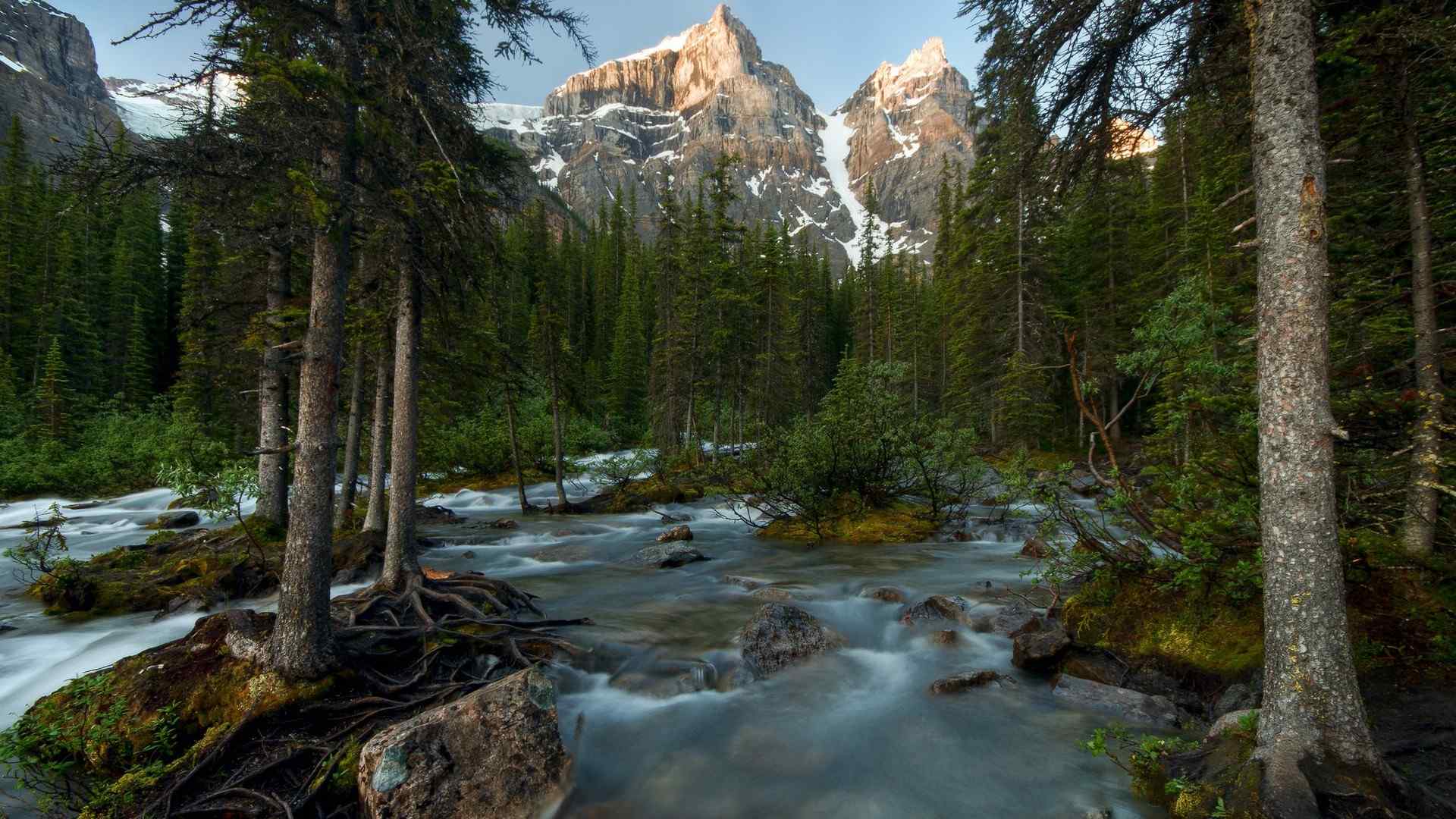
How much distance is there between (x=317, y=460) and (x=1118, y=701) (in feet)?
29.1

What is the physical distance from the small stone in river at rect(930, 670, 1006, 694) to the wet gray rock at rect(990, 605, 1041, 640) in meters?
1.05

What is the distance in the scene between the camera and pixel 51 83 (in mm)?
122375

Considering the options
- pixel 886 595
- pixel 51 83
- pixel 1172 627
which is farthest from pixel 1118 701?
pixel 51 83

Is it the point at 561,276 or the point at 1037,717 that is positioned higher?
the point at 561,276

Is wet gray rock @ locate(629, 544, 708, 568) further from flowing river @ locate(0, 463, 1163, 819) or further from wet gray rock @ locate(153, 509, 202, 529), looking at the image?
wet gray rock @ locate(153, 509, 202, 529)

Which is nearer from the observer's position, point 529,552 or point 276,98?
point 276,98

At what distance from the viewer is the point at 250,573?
10711 mm

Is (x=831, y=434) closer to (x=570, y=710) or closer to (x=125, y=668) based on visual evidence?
(x=570, y=710)

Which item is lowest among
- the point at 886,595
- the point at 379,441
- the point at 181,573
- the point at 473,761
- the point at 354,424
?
the point at 886,595

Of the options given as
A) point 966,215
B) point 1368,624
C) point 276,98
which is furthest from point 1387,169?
point 966,215

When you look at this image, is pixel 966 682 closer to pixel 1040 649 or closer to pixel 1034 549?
pixel 1040 649

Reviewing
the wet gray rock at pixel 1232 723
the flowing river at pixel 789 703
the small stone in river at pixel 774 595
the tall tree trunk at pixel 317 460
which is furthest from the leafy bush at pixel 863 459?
the tall tree trunk at pixel 317 460

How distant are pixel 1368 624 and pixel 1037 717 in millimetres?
3115

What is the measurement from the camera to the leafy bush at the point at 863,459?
49.7ft
